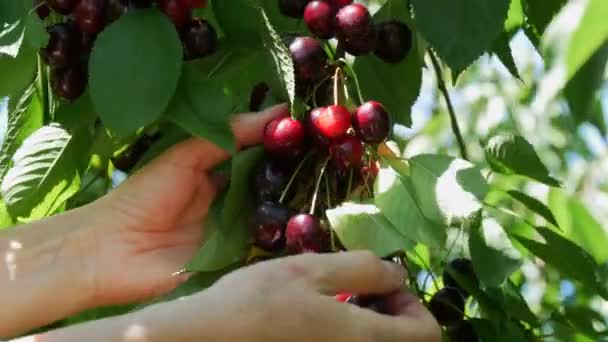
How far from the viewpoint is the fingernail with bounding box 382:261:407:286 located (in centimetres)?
90

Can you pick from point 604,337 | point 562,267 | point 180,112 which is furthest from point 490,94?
point 180,112

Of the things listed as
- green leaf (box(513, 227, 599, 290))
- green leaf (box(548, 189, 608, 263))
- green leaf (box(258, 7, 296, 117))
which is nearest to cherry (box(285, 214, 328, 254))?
green leaf (box(258, 7, 296, 117))

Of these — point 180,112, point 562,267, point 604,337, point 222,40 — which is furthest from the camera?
point 604,337

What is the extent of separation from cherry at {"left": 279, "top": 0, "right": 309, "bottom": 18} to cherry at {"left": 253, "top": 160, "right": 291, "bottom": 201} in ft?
0.55

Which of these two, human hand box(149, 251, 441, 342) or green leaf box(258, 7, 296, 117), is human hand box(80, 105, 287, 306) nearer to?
green leaf box(258, 7, 296, 117)

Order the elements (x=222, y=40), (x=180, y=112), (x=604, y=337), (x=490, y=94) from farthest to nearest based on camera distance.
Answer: (x=490, y=94), (x=604, y=337), (x=222, y=40), (x=180, y=112)

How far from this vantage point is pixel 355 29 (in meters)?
0.97

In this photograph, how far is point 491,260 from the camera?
3.80 ft

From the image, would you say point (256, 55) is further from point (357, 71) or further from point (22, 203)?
point (22, 203)

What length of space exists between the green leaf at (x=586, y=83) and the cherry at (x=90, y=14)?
59 centimetres

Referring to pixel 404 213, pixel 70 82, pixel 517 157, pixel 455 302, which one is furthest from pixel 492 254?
pixel 70 82

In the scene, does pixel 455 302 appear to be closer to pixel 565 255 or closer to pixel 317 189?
pixel 565 255

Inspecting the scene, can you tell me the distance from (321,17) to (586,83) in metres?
0.54

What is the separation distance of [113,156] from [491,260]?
0.46 meters
